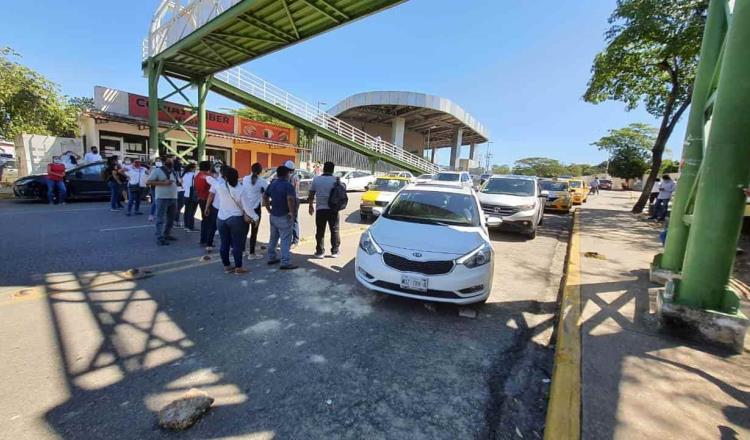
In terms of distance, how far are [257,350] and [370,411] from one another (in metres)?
1.25

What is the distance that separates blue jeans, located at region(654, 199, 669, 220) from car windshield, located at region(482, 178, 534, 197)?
20.9 ft

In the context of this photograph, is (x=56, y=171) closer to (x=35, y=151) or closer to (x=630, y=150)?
(x=35, y=151)

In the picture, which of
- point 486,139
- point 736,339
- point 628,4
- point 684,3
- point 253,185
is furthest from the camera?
point 486,139

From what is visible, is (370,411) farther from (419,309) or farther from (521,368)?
(419,309)

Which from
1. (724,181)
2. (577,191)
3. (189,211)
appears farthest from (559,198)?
(189,211)

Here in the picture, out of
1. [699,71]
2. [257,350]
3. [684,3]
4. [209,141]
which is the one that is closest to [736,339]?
[699,71]

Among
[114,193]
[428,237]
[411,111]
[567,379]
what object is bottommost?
[567,379]

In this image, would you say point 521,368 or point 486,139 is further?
point 486,139

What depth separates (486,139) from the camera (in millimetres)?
52094

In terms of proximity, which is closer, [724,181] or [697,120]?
[724,181]

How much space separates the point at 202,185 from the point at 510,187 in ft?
27.4

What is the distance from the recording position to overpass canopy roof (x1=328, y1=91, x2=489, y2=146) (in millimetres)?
33531

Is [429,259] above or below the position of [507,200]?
below

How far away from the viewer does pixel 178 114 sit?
18.2 metres
